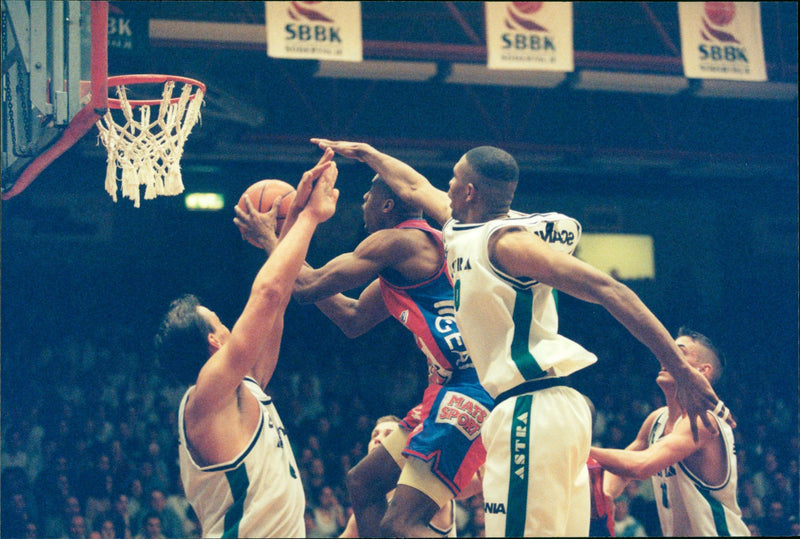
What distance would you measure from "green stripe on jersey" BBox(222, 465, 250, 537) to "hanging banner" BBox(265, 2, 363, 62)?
6363 millimetres

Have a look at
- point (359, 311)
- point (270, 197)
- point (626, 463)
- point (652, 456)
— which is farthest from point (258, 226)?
point (652, 456)

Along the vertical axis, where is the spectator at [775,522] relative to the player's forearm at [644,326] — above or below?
below

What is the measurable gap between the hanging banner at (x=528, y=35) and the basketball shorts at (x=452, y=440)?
608cm

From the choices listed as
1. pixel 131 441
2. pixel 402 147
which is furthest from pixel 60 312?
pixel 402 147

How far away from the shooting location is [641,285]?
1388 centimetres

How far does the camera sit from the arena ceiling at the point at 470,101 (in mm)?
10219

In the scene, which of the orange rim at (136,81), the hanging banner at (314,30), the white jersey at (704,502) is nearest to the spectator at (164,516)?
the hanging banner at (314,30)

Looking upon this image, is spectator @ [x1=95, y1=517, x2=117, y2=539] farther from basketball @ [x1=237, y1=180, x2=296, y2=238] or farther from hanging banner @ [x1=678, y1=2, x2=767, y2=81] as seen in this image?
hanging banner @ [x1=678, y1=2, x2=767, y2=81]

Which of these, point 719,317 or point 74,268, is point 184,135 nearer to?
point 74,268

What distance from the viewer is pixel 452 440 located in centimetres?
385

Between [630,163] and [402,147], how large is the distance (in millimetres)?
3782

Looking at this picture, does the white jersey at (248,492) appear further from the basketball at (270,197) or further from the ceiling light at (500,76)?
the ceiling light at (500,76)

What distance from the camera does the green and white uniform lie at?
3311 millimetres

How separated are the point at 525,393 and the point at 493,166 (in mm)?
921
